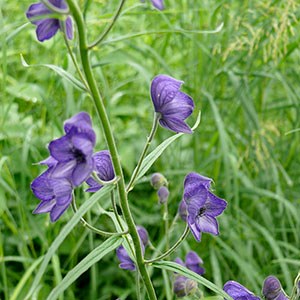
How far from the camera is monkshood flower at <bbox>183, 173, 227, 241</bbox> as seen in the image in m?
1.29

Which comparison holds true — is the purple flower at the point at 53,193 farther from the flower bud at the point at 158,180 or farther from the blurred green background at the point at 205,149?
the blurred green background at the point at 205,149

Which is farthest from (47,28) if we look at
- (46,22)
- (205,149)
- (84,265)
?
(205,149)

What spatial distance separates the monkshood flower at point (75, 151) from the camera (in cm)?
104

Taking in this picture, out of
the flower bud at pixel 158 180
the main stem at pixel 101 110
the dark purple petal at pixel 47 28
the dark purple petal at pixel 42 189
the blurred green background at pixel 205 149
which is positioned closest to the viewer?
the main stem at pixel 101 110

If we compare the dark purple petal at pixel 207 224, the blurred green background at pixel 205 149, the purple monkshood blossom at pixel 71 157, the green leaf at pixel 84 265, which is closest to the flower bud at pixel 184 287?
the dark purple petal at pixel 207 224

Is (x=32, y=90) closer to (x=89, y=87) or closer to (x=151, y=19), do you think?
(x=151, y=19)

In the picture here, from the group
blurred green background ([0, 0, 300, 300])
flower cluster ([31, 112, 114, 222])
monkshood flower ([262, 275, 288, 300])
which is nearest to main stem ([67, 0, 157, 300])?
flower cluster ([31, 112, 114, 222])

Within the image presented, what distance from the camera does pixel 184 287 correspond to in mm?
1559

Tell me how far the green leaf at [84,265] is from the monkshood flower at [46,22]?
0.38m

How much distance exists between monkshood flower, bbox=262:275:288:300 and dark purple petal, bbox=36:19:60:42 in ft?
2.19

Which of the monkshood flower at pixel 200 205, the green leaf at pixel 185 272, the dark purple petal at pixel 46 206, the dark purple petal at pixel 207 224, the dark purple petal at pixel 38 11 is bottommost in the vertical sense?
the green leaf at pixel 185 272

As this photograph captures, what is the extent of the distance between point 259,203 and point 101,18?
1018 millimetres

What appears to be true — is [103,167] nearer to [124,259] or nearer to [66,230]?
[66,230]

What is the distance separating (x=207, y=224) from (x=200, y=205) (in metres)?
0.05
